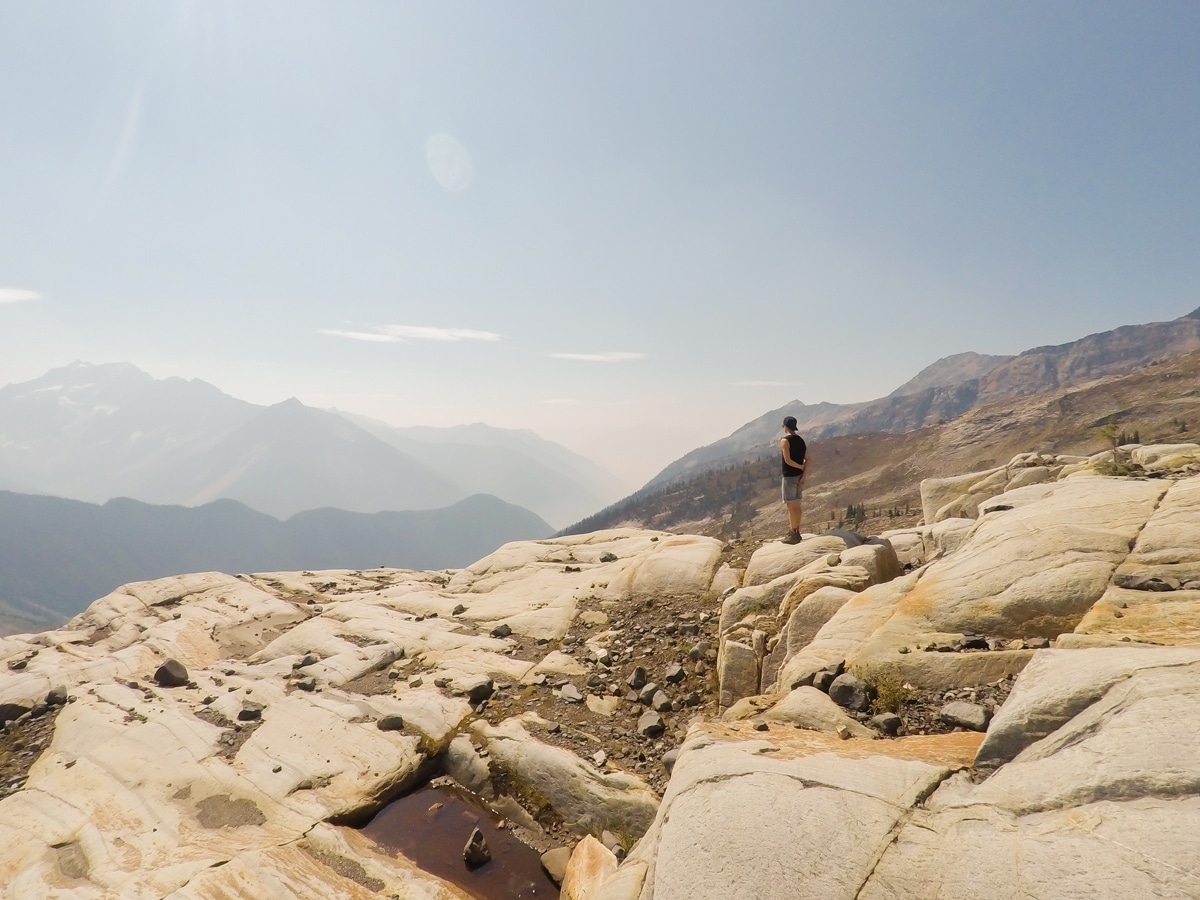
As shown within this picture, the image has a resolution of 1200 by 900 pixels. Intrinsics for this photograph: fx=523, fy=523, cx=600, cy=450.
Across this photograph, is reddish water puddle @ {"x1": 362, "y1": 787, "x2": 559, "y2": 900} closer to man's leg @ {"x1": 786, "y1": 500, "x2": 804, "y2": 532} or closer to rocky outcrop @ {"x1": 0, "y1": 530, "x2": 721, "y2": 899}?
rocky outcrop @ {"x1": 0, "y1": 530, "x2": 721, "y2": 899}

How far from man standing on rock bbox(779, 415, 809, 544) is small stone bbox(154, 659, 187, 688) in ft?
83.0

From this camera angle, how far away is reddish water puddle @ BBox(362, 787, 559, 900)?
12086 mm

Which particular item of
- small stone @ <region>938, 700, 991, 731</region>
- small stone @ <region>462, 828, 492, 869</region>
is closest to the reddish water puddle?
small stone @ <region>462, 828, 492, 869</region>

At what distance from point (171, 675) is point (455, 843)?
1582 cm

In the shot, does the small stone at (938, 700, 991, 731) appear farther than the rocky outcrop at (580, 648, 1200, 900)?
Yes

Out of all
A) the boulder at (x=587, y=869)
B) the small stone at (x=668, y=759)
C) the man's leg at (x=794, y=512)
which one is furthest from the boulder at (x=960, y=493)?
the boulder at (x=587, y=869)

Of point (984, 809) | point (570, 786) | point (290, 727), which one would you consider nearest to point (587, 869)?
point (570, 786)

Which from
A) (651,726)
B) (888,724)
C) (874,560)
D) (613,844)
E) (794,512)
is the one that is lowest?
(613,844)

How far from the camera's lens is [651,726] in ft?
48.8

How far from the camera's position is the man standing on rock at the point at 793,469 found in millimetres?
20734

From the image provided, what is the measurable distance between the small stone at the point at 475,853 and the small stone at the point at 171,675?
15.9 metres

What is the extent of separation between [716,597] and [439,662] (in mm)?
11249

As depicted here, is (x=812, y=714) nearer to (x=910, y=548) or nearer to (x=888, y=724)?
(x=888, y=724)

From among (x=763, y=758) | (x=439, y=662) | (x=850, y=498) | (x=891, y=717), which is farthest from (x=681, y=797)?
(x=850, y=498)
